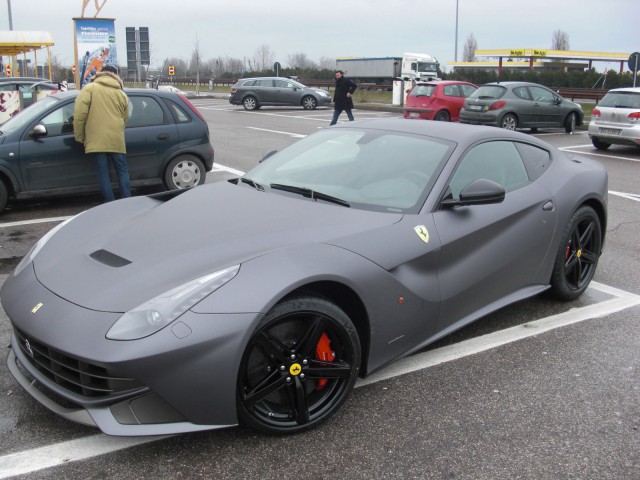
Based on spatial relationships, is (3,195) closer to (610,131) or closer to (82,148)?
(82,148)

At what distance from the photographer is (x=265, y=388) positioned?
110 inches

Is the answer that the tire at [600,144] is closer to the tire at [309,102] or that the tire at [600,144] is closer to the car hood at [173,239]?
the car hood at [173,239]

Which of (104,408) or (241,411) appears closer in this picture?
(104,408)

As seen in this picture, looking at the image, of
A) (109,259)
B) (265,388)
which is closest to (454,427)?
(265,388)

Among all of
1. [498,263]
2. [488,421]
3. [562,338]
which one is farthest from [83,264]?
[562,338]

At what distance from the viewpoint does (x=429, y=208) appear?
3.57 m

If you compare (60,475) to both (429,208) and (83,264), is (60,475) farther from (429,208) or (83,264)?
(429,208)

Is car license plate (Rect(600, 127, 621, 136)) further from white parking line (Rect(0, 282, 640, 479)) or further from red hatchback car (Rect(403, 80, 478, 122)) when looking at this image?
white parking line (Rect(0, 282, 640, 479))

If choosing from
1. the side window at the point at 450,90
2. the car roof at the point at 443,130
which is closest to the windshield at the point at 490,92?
the side window at the point at 450,90

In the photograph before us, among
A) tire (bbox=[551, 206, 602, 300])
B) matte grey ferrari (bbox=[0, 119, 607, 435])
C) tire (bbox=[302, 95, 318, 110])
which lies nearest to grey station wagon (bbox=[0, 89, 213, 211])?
matte grey ferrari (bbox=[0, 119, 607, 435])

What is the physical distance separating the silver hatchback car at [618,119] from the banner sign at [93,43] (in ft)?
43.1

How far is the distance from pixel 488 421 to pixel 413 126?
203 centimetres

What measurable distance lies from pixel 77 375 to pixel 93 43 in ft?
58.4

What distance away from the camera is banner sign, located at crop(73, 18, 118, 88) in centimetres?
1800
